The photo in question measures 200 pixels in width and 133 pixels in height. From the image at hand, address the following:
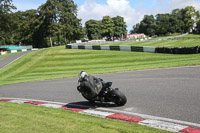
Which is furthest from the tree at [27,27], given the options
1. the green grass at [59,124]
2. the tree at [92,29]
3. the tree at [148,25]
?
the tree at [148,25]

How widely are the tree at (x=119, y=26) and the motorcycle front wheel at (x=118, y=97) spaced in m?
126

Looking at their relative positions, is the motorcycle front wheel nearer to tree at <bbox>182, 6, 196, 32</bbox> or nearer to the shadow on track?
the shadow on track

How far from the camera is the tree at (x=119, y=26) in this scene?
132625mm

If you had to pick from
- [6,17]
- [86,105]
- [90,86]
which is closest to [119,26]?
[6,17]

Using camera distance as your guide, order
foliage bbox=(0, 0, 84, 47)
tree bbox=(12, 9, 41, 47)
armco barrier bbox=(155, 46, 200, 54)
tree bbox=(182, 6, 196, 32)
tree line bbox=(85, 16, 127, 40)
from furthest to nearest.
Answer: tree line bbox=(85, 16, 127, 40), tree bbox=(182, 6, 196, 32), tree bbox=(12, 9, 41, 47), foliage bbox=(0, 0, 84, 47), armco barrier bbox=(155, 46, 200, 54)

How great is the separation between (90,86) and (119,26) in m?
132

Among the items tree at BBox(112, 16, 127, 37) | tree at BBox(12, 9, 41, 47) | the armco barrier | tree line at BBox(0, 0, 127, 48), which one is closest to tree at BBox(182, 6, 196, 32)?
tree at BBox(112, 16, 127, 37)

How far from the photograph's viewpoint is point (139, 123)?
547cm

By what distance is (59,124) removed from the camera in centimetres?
557

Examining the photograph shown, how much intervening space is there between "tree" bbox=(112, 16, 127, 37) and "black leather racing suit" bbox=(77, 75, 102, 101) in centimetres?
12593

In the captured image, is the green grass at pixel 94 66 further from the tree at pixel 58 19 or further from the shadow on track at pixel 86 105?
the tree at pixel 58 19

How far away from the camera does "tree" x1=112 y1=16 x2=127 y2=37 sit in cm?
13262

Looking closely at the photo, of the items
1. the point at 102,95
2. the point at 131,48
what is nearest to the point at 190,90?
the point at 102,95

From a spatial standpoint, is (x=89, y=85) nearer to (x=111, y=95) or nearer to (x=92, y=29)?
(x=111, y=95)
